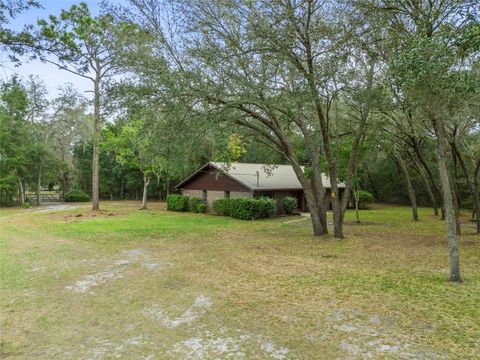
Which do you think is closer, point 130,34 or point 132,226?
point 130,34

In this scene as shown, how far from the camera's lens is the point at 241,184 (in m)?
22.7

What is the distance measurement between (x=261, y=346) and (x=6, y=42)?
19.5 ft

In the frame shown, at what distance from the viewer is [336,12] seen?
1090cm

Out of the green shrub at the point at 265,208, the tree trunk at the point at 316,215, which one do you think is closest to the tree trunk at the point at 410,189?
the green shrub at the point at 265,208

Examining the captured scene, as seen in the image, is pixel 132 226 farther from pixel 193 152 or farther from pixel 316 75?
pixel 316 75

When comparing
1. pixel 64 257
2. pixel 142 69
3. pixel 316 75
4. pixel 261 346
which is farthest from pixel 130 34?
pixel 261 346

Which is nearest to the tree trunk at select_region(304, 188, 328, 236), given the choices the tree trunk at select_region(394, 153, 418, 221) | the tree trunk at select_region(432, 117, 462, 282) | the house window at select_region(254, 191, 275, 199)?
the tree trunk at select_region(432, 117, 462, 282)

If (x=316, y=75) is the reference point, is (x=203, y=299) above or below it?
below

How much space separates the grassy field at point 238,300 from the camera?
4777 millimetres

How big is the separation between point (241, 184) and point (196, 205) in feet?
14.3

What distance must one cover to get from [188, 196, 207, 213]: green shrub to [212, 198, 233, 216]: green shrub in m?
1.84

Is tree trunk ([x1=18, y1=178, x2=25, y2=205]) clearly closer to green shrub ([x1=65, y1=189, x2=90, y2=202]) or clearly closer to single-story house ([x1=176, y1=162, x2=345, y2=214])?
green shrub ([x1=65, y1=189, x2=90, y2=202])

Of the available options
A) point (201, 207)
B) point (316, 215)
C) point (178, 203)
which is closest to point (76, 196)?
point (178, 203)

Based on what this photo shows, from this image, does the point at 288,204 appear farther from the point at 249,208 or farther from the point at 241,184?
the point at 249,208
